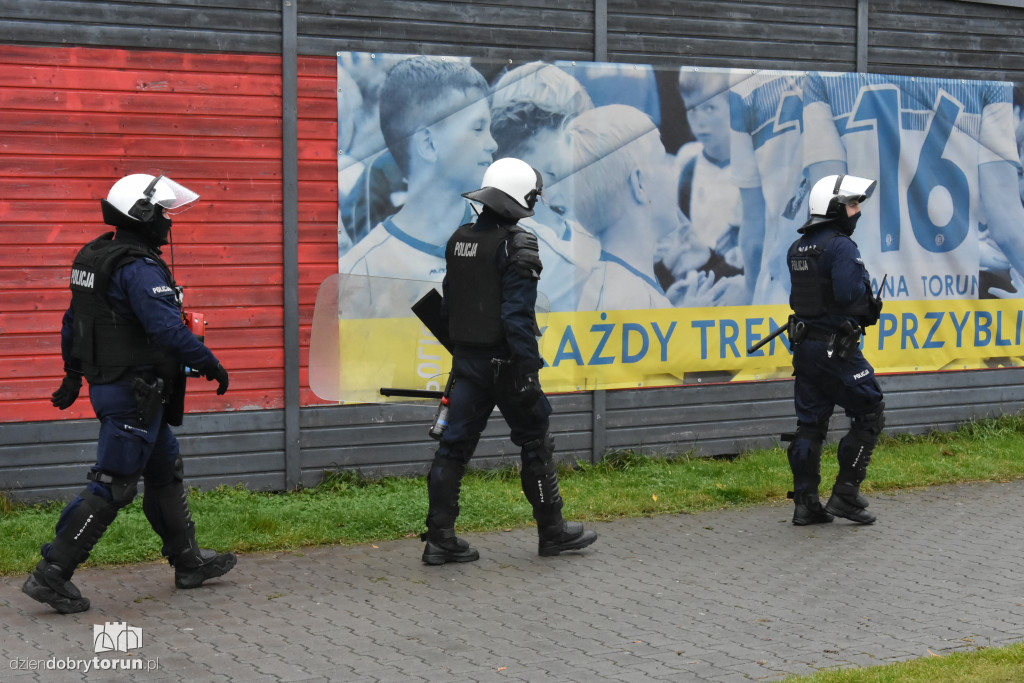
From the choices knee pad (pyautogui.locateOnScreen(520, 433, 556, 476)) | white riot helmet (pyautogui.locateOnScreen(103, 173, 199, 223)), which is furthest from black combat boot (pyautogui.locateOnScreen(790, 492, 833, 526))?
white riot helmet (pyautogui.locateOnScreen(103, 173, 199, 223))

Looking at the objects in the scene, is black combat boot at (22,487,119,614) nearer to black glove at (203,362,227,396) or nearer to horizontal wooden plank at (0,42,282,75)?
black glove at (203,362,227,396)

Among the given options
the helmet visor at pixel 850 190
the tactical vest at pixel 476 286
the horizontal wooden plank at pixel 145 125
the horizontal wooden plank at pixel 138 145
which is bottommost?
the tactical vest at pixel 476 286

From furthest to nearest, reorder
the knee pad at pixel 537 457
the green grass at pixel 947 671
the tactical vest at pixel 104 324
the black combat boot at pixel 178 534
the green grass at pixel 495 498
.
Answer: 1. the green grass at pixel 495 498
2. the knee pad at pixel 537 457
3. the black combat boot at pixel 178 534
4. the tactical vest at pixel 104 324
5. the green grass at pixel 947 671

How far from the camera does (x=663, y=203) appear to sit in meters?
9.64

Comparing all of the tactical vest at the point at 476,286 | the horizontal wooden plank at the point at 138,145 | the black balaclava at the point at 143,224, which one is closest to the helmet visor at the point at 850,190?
the tactical vest at the point at 476,286

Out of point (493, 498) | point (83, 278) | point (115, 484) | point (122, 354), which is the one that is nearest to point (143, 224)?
point (83, 278)

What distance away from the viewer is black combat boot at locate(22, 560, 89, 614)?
592cm

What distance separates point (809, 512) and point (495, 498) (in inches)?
81.2

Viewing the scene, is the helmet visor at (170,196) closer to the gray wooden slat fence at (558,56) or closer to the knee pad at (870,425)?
the gray wooden slat fence at (558,56)

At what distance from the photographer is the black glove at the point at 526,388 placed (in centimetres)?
679

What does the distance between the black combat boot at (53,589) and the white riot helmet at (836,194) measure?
490 centimetres

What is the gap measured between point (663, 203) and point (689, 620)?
4.42 m

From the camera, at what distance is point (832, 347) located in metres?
7.77

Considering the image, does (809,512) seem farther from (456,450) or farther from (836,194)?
(456,450)
